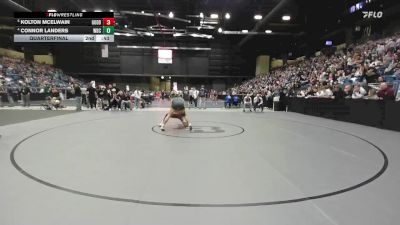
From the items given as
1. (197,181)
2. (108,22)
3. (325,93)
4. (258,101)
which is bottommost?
(197,181)

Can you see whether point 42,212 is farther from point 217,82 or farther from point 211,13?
point 217,82

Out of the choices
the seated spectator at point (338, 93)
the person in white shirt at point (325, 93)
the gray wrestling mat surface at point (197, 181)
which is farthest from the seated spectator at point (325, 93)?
the gray wrestling mat surface at point (197, 181)

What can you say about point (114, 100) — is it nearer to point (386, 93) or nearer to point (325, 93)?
point (325, 93)

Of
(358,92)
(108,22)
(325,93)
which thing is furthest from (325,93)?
(108,22)

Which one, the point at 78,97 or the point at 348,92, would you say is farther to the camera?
the point at 78,97

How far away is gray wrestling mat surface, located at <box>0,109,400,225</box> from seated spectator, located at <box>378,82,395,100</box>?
131 inches

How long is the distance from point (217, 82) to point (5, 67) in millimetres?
25881

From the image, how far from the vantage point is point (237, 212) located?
9.37 feet

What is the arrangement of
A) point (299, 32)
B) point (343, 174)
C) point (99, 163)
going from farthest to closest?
point (299, 32)
point (99, 163)
point (343, 174)

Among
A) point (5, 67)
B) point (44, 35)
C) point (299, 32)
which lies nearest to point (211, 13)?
point (299, 32)
